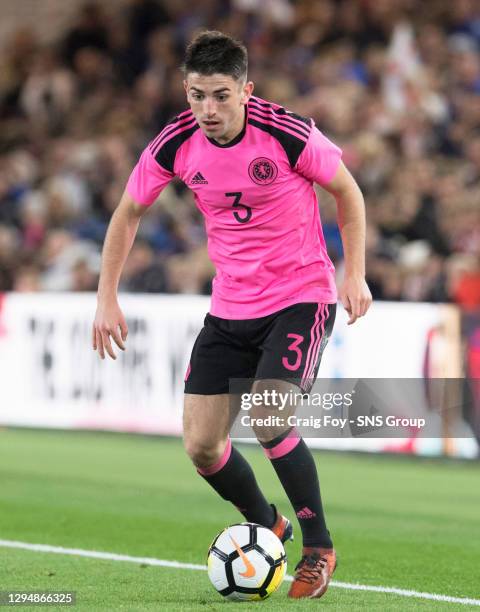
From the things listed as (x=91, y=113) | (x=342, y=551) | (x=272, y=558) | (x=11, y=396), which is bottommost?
(x=11, y=396)

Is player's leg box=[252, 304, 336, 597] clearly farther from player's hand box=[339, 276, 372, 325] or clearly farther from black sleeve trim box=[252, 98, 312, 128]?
black sleeve trim box=[252, 98, 312, 128]

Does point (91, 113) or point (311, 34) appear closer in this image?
point (311, 34)

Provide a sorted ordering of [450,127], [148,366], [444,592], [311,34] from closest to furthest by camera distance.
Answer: [444,592], [148,366], [450,127], [311,34]

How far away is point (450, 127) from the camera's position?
16750 millimetres

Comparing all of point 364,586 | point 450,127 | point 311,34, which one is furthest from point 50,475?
point 311,34

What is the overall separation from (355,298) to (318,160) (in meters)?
0.66

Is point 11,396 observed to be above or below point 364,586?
below

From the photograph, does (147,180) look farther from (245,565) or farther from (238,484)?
(245,565)

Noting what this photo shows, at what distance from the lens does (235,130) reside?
652cm

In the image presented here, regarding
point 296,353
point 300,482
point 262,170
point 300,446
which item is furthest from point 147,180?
point 300,482

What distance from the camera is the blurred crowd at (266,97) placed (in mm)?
15359

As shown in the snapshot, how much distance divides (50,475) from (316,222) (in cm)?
591

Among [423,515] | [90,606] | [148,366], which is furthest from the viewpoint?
[148,366]

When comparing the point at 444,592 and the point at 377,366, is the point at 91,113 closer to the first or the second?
the point at 377,366
